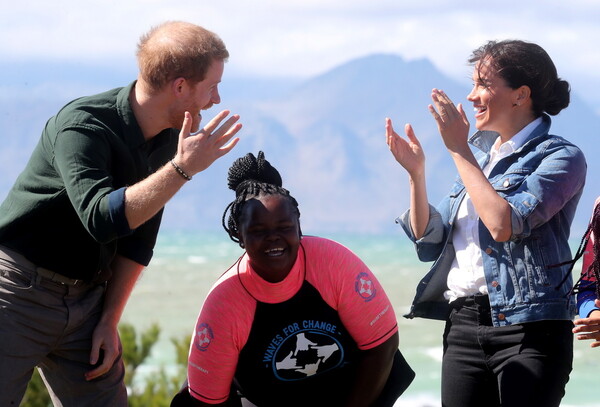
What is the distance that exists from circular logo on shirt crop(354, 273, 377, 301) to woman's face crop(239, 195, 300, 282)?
0.81 ft

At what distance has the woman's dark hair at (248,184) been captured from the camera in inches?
131

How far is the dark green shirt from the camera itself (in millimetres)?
3207

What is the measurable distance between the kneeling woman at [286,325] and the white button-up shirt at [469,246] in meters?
0.35

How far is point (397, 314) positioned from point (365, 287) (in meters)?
21.5

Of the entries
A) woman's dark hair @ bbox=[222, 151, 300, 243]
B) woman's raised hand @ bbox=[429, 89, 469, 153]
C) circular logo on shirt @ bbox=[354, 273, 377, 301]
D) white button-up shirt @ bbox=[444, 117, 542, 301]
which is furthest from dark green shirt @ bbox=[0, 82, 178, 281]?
white button-up shirt @ bbox=[444, 117, 542, 301]

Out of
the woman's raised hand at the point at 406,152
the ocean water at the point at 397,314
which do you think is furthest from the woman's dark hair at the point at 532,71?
the ocean water at the point at 397,314

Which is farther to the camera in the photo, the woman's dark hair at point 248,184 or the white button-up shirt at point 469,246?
the white button-up shirt at point 469,246

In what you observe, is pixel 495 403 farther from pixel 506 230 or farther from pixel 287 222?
pixel 287 222

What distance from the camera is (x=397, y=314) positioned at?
24562mm

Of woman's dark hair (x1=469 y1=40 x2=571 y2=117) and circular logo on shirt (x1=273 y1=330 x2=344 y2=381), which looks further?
woman's dark hair (x1=469 y1=40 x2=571 y2=117)

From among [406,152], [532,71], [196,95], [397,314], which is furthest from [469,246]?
[397,314]

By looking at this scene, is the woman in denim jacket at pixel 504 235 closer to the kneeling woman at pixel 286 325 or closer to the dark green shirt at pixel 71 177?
the kneeling woman at pixel 286 325

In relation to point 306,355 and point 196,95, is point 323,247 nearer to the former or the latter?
point 306,355

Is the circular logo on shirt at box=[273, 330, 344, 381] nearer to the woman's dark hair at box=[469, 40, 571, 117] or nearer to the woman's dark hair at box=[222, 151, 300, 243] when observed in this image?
the woman's dark hair at box=[222, 151, 300, 243]
